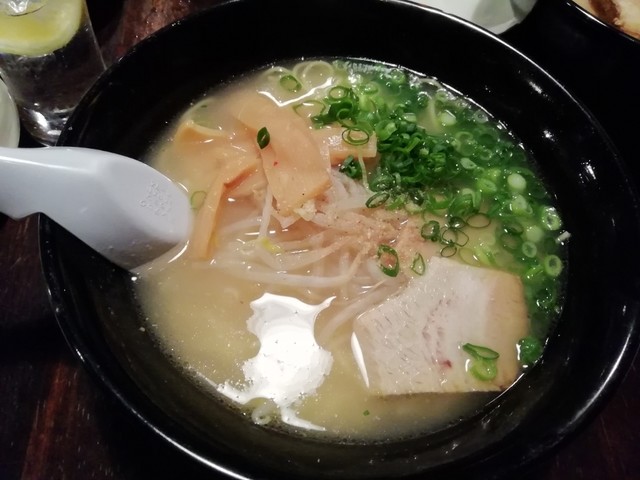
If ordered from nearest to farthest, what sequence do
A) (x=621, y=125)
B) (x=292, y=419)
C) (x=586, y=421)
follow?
(x=586, y=421)
(x=292, y=419)
(x=621, y=125)

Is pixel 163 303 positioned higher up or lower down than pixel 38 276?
higher up

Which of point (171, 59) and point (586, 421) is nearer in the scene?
point (586, 421)

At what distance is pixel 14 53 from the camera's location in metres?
1.71

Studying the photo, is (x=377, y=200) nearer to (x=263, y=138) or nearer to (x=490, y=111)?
(x=263, y=138)

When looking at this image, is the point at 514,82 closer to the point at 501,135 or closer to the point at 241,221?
the point at 501,135

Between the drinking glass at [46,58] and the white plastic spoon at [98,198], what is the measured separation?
556 millimetres

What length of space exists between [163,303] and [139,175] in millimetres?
336

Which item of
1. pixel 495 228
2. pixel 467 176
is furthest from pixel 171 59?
pixel 495 228

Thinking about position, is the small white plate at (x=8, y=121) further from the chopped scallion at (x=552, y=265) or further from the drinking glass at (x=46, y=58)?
the chopped scallion at (x=552, y=265)

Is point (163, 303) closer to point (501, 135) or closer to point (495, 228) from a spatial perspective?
point (495, 228)

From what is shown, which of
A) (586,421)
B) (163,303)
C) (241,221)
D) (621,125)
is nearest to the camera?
(586,421)

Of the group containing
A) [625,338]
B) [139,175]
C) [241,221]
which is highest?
[625,338]

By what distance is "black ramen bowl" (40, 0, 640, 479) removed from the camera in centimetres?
A: 122

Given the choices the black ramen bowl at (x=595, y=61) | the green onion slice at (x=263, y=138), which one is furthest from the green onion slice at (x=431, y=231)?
the black ramen bowl at (x=595, y=61)
